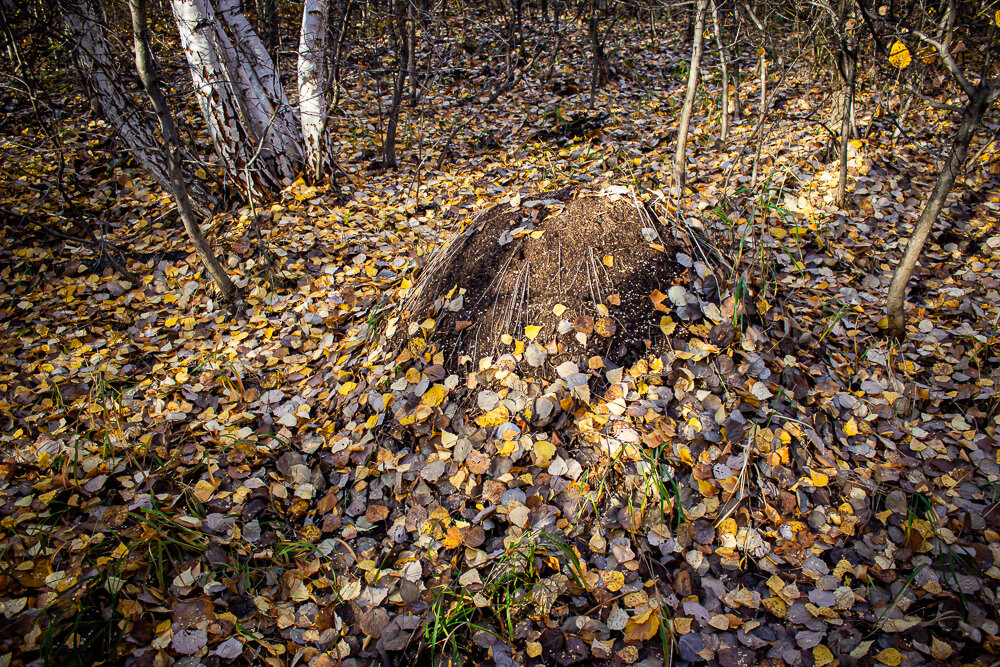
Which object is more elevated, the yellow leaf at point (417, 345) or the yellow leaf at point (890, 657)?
the yellow leaf at point (417, 345)

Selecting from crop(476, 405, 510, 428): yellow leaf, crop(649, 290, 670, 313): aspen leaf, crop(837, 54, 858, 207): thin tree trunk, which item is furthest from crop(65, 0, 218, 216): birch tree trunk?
crop(837, 54, 858, 207): thin tree trunk

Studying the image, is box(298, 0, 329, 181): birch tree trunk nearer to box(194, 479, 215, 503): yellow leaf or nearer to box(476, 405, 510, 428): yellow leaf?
box(194, 479, 215, 503): yellow leaf

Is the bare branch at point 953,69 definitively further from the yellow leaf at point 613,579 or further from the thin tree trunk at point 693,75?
the yellow leaf at point 613,579

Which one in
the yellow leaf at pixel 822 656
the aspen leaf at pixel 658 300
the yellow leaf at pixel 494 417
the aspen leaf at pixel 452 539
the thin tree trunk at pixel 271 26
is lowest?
the yellow leaf at pixel 822 656

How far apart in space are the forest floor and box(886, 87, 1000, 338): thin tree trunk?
5.5 inches

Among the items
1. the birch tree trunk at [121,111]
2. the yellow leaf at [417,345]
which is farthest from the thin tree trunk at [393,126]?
the yellow leaf at [417,345]

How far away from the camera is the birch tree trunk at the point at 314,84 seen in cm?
401

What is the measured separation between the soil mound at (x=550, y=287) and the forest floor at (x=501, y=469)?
8 centimetres

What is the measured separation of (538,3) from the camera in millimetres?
8203

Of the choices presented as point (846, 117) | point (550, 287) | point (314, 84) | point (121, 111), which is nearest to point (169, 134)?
point (314, 84)

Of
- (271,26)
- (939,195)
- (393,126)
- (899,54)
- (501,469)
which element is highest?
(271,26)

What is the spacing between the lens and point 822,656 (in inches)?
65.2

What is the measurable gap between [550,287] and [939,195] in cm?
191

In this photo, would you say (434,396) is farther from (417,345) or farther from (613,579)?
(613,579)
